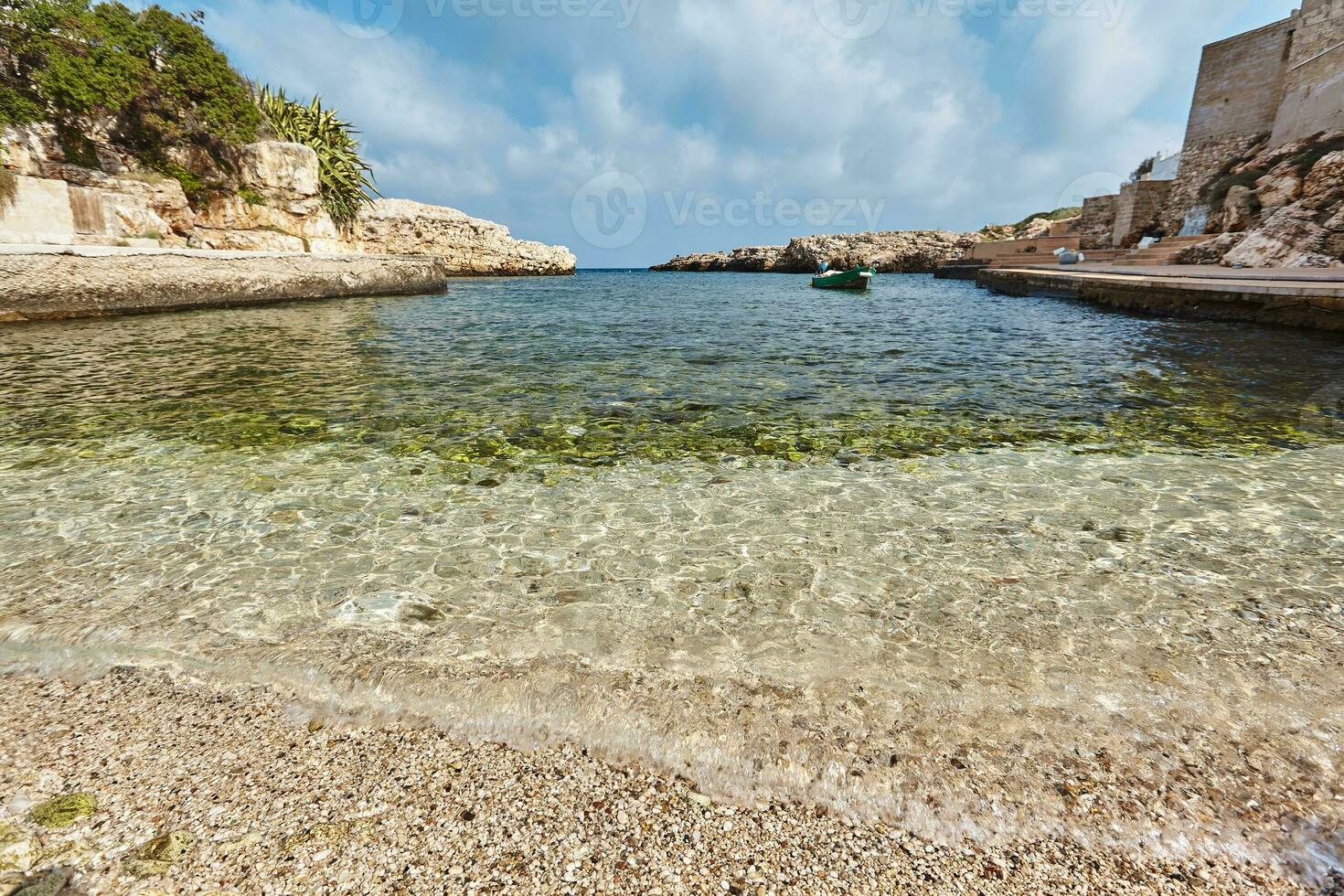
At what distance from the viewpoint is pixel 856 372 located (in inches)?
385

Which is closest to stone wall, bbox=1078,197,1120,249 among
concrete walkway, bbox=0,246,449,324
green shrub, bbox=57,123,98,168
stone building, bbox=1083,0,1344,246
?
stone building, bbox=1083,0,1344,246

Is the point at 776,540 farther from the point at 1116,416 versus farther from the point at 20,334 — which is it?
the point at 20,334

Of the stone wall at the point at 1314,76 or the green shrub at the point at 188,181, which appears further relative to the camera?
the stone wall at the point at 1314,76

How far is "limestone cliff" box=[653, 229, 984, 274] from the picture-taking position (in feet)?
292

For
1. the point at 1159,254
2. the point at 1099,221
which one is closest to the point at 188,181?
the point at 1159,254

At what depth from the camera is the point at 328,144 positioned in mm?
30859

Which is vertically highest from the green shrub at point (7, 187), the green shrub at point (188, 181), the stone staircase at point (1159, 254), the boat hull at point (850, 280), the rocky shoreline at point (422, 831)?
the green shrub at point (188, 181)

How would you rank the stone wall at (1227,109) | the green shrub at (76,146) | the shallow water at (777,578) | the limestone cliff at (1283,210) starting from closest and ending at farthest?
the shallow water at (777,578), the green shrub at (76,146), the limestone cliff at (1283,210), the stone wall at (1227,109)

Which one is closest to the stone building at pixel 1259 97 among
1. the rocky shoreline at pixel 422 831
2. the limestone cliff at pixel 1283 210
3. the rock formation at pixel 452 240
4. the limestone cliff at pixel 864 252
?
the limestone cliff at pixel 1283 210

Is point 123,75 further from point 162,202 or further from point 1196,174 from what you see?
point 1196,174

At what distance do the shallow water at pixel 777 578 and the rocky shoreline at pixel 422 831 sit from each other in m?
0.13

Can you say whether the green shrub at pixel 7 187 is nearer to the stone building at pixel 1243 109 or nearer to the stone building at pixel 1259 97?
the stone building at pixel 1259 97

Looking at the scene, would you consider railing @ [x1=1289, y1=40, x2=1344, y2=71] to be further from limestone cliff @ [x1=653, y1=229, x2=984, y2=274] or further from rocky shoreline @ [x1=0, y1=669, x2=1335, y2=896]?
limestone cliff @ [x1=653, y1=229, x2=984, y2=274]

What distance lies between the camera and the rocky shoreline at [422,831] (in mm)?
1701
